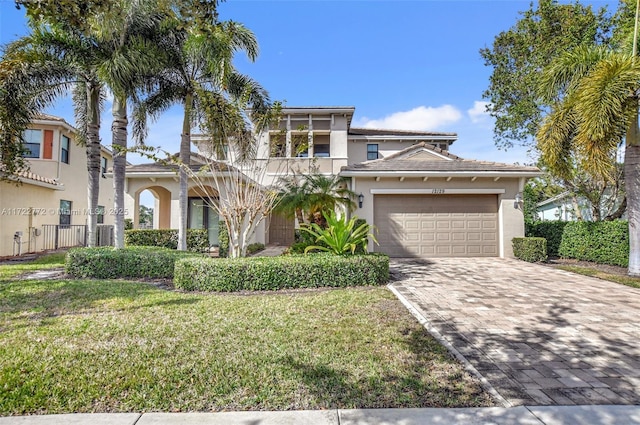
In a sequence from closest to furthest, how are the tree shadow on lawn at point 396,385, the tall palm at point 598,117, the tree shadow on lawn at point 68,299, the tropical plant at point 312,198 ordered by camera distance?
the tree shadow on lawn at point 396,385 < the tree shadow on lawn at point 68,299 < the tall palm at point 598,117 < the tropical plant at point 312,198

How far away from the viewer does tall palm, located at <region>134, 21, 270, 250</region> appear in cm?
998

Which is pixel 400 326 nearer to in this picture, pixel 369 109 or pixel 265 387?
pixel 265 387

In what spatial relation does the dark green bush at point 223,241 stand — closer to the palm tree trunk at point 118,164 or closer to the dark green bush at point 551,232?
the palm tree trunk at point 118,164

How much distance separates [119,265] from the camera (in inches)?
340

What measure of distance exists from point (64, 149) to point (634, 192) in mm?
23853

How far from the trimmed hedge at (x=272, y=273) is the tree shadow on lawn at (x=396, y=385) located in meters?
3.66

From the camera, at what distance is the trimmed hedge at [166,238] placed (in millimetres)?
12984

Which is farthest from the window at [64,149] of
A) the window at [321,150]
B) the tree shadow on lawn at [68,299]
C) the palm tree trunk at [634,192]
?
the palm tree trunk at [634,192]

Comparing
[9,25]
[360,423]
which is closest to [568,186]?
[360,423]

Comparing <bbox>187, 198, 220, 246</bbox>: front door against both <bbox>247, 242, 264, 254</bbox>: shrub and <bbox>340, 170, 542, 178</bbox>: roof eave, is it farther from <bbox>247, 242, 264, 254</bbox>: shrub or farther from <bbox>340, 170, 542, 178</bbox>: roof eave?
<bbox>340, 170, 542, 178</bbox>: roof eave

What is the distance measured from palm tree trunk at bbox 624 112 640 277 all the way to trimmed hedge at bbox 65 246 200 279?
1288cm

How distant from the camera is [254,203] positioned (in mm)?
8805

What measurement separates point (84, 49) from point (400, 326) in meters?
11.4

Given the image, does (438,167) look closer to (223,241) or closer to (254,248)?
(254,248)
